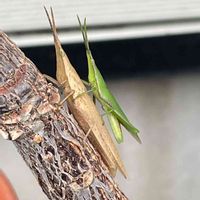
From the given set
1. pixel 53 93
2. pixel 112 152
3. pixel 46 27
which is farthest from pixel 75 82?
pixel 46 27

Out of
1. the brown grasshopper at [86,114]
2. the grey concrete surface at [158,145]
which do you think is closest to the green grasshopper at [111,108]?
the brown grasshopper at [86,114]

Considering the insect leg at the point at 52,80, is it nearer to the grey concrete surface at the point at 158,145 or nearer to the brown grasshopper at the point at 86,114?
the brown grasshopper at the point at 86,114

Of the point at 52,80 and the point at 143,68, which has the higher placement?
the point at 143,68

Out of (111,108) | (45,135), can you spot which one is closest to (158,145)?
(111,108)

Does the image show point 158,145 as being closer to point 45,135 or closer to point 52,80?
point 52,80

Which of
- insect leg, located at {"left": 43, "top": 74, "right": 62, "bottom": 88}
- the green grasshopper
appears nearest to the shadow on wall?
the green grasshopper

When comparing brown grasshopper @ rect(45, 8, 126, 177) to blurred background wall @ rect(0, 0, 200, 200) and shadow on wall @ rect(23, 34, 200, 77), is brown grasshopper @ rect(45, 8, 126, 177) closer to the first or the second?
blurred background wall @ rect(0, 0, 200, 200)
